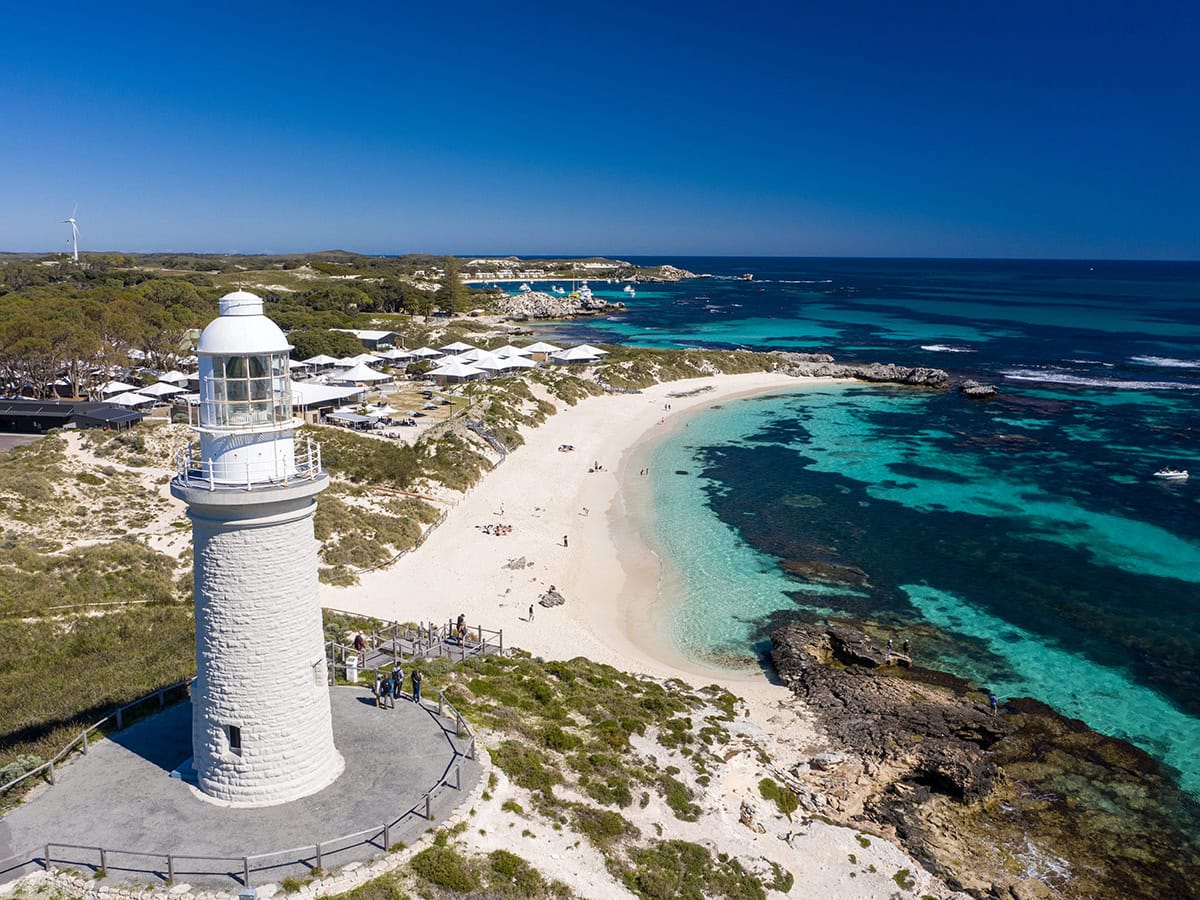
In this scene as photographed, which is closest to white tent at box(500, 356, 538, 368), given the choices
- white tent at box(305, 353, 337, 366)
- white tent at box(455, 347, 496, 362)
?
white tent at box(455, 347, 496, 362)

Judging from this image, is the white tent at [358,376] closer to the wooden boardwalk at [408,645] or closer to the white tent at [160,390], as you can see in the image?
the white tent at [160,390]

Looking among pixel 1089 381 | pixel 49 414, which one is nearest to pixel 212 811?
pixel 49 414

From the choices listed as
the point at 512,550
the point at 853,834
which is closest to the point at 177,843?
the point at 853,834

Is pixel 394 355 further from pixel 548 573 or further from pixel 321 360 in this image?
pixel 548 573

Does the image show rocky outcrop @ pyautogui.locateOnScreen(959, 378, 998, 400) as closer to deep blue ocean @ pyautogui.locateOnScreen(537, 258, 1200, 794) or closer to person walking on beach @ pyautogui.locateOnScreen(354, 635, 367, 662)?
deep blue ocean @ pyautogui.locateOnScreen(537, 258, 1200, 794)

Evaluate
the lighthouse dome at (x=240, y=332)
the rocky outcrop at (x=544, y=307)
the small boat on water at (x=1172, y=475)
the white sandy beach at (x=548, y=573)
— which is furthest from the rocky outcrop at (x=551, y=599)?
the rocky outcrop at (x=544, y=307)

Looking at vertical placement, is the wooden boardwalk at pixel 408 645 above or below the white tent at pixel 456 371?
below
